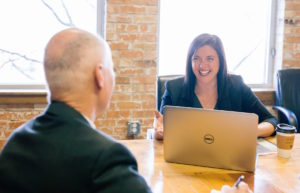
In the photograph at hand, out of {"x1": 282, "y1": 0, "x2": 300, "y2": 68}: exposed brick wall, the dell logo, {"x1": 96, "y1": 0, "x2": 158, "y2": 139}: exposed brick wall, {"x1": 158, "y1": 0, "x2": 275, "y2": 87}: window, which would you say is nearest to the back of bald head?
the dell logo

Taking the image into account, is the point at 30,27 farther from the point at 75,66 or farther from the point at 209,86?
the point at 75,66

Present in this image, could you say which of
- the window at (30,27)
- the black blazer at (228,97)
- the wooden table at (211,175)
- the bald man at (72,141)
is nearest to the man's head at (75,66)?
Answer: the bald man at (72,141)

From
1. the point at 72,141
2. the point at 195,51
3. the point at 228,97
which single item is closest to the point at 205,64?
the point at 195,51

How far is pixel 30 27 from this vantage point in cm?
322

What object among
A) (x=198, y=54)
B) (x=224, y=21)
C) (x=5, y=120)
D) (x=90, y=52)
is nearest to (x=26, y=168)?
(x=90, y=52)

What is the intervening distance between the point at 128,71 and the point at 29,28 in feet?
3.01

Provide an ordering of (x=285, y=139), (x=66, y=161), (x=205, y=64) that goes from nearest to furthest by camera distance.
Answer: (x=66, y=161)
(x=285, y=139)
(x=205, y=64)

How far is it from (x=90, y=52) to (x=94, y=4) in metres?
2.41

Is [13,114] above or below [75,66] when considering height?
below

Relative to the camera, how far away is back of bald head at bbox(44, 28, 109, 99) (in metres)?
0.97

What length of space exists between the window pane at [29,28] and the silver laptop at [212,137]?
6.52 feet

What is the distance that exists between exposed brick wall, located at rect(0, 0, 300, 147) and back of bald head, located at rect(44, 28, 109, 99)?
218 cm

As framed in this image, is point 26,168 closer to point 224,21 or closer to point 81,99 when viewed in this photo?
point 81,99

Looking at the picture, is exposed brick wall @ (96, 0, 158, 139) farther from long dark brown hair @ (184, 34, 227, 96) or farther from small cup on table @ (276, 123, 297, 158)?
small cup on table @ (276, 123, 297, 158)
